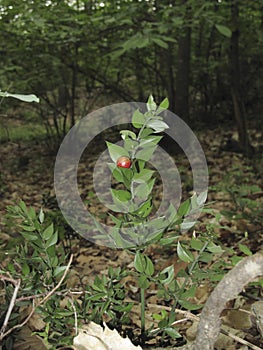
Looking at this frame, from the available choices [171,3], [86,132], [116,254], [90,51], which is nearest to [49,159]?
[86,132]

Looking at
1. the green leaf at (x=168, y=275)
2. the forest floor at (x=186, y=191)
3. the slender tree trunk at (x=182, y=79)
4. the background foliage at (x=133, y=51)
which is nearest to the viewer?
the green leaf at (x=168, y=275)

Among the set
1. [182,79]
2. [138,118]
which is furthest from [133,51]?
[138,118]

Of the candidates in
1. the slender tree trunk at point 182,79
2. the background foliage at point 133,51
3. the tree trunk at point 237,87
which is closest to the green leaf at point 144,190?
the background foliage at point 133,51

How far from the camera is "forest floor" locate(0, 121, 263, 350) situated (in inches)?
63.1

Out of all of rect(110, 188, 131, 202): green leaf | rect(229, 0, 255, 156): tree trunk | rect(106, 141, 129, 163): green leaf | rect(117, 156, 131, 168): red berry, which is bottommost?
rect(229, 0, 255, 156): tree trunk

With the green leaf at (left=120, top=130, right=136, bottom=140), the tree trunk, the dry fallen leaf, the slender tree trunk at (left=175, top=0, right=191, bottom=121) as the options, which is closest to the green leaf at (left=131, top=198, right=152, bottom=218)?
the green leaf at (left=120, top=130, right=136, bottom=140)

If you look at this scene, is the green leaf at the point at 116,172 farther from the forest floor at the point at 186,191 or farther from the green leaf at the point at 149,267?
the forest floor at the point at 186,191

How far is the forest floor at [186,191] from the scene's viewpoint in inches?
63.1

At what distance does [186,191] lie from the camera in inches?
160

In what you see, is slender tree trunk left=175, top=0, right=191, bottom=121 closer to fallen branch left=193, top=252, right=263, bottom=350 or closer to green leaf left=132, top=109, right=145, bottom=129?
green leaf left=132, top=109, right=145, bottom=129

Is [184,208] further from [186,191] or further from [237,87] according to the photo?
[237,87]

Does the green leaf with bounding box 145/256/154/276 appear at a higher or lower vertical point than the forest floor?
higher

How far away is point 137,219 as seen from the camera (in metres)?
1.01

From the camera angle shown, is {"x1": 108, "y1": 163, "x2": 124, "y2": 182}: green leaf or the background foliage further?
the background foliage
